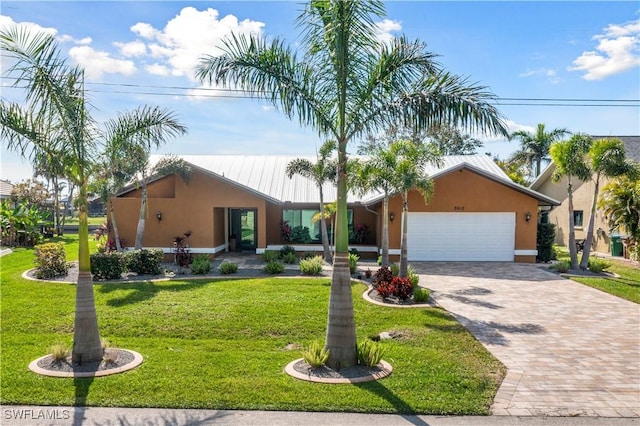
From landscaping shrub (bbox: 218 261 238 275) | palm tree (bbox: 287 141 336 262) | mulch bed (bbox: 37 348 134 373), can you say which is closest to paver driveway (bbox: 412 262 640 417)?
palm tree (bbox: 287 141 336 262)

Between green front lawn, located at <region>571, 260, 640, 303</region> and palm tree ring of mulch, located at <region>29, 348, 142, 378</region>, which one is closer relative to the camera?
palm tree ring of mulch, located at <region>29, 348, 142, 378</region>

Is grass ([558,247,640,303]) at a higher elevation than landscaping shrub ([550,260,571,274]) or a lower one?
lower

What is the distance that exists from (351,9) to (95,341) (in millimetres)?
6941

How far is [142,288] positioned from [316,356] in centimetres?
831

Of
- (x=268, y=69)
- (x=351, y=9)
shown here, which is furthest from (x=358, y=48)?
(x=268, y=69)

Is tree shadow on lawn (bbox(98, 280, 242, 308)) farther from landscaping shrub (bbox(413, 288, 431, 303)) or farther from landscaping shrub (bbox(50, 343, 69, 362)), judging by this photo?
landscaping shrub (bbox(413, 288, 431, 303))

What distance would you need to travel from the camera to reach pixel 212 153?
28.5 metres

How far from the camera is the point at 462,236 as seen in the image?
69.0 feet

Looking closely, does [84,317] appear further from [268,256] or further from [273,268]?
[268,256]

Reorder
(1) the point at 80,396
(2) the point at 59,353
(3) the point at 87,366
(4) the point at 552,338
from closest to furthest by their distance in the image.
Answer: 1. (1) the point at 80,396
2. (3) the point at 87,366
3. (2) the point at 59,353
4. (4) the point at 552,338

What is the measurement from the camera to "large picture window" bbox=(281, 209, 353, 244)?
23.0m

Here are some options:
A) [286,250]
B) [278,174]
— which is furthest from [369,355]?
[278,174]

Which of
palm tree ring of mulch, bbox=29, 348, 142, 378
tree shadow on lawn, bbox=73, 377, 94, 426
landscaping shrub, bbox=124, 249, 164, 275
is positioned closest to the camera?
tree shadow on lawn, bbox=73, 377, 94, 426

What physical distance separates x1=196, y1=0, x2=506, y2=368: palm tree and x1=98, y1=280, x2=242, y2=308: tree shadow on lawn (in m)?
6.89
